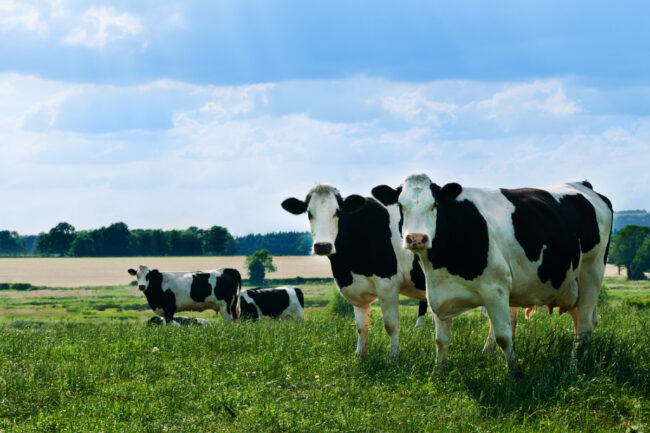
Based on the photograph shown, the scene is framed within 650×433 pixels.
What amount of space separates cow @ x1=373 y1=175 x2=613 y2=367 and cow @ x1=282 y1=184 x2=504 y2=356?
4.32ft

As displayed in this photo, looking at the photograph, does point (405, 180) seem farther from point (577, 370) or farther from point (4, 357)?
point (4, 357)

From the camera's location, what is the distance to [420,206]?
794cm

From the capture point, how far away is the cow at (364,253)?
9820 millimetres

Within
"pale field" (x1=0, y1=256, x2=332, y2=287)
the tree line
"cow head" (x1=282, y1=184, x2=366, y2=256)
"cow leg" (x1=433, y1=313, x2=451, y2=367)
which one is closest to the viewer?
"cow leg" (x1=433, y1=313, x2=451, y2=367)

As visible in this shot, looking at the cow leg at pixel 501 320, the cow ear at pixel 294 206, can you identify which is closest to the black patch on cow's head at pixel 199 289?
the cow ear at pixel 294 206

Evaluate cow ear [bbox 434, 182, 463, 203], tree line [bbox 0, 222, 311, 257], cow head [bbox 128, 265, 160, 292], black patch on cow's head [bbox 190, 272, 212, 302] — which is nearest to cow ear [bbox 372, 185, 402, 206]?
cow ear [bbox 434, 182, 463, 203]

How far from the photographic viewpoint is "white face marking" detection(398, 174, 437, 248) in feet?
25.8

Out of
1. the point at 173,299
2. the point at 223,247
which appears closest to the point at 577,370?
the point at 173,299

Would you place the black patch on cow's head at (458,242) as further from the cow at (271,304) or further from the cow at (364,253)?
the cow at (271,304)

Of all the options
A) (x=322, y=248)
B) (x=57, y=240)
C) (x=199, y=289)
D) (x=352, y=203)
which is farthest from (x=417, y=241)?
(x=57, y=240)

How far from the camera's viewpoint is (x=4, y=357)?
1097 centimetres

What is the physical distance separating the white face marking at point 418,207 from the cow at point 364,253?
1936 mm

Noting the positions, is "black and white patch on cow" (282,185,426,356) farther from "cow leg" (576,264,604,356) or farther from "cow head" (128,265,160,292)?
"cow head" (128,265,160,292)

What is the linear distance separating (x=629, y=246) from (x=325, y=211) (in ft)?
337
